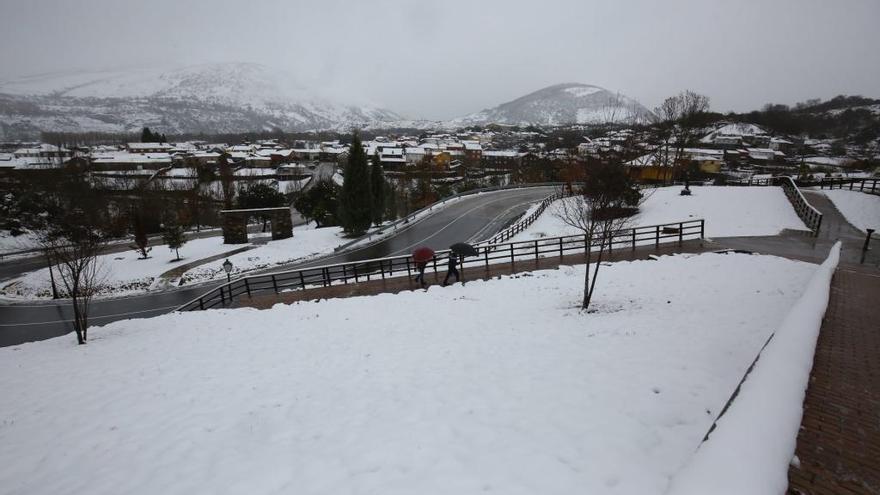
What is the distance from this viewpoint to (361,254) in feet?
91.2

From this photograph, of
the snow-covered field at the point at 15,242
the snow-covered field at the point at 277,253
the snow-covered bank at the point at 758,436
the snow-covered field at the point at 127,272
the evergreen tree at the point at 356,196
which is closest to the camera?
the snow-covered bank at the point at 758,436

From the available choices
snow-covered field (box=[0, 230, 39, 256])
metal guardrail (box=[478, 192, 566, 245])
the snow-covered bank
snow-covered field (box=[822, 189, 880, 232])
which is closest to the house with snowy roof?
snow-covered field (box=[0, 230, 39, 256])

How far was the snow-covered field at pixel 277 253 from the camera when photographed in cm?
2480

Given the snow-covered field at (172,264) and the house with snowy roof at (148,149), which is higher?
the house with snowy roof at (148,149)

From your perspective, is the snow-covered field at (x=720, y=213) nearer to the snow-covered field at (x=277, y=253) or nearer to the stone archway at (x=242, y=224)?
the snow-covered field at (x=277, y=253)

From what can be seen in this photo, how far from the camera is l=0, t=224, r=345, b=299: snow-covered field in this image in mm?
23500

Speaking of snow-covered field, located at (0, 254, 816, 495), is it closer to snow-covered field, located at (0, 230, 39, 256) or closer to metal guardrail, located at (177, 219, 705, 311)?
metal guardrail, located at (177, 219, 705, 311)

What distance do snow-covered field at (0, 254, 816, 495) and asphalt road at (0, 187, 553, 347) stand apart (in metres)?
9.56

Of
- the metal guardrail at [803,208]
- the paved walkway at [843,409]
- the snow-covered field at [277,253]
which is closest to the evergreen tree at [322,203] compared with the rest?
the snow-covered field at [277,253]

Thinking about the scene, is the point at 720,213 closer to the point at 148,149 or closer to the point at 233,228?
the point at 233,228

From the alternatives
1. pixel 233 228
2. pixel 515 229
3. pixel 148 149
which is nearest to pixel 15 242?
pixel 233 228

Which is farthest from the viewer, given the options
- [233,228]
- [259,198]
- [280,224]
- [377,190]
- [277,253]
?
[259,198]

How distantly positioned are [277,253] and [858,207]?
38964 millimetres

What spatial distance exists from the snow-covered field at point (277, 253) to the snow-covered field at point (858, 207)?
111ft
